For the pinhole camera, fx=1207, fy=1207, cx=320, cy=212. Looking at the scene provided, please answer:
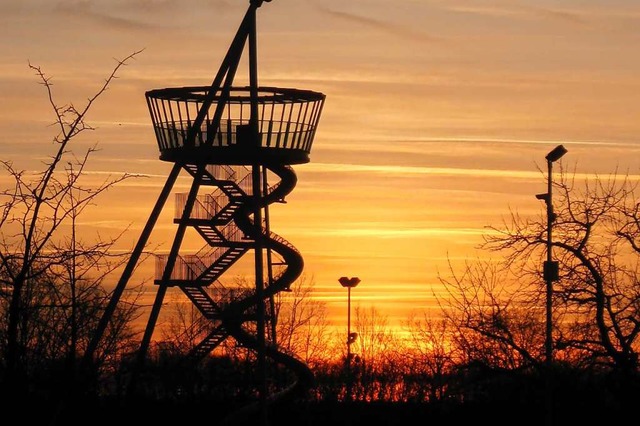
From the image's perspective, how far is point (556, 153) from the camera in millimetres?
36469

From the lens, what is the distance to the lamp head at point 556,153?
3644 centimetres

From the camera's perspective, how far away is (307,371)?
55.0m

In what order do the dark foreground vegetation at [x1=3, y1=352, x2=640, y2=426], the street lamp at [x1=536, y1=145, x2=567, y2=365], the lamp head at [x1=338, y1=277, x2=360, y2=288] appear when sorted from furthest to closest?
the lamp head at [x1=338, y1=277, x2=360, y2=288] < the dark foreground vegetation at [x1=3, y1=352, x2=640, y2=426] < the street lamp at [x1=536, y1=145, x2=567, y2=365]

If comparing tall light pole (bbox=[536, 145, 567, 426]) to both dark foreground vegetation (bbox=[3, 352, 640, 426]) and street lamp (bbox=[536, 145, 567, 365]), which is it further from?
dark foreground vegetation (bbox=[3, 352, 640, 426])

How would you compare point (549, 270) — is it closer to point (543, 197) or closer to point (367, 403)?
point (543, 197)

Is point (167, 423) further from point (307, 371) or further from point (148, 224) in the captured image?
point (148, 224)

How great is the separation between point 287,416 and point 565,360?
23.7 m

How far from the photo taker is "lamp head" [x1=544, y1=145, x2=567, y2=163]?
36.4 m

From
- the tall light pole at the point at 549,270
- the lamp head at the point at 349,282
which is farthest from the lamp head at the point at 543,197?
the lamp head at the point at 349,282

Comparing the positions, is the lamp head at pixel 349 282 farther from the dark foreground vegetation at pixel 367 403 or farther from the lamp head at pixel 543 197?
the lamp head at pixel 543 197

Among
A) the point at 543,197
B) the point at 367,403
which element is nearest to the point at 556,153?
the point at 543,197

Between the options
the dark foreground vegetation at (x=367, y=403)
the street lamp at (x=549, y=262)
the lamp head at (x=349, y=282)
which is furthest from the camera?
the lamp head at (x=349, y=282)

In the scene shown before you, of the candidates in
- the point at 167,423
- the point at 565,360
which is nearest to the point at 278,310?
the point at 167,423

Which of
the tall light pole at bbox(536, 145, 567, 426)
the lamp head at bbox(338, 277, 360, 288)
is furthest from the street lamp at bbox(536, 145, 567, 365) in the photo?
the lamp head at bbox(338, 277, 360, 288)
